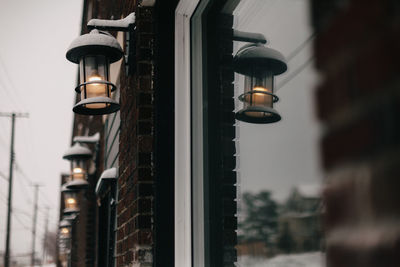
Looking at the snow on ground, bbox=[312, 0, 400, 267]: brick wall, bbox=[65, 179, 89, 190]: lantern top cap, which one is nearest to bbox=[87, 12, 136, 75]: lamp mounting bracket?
the snow on ground

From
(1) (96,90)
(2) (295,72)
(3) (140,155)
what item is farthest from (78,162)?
(2) (295,72)

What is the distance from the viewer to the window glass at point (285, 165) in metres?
1.49

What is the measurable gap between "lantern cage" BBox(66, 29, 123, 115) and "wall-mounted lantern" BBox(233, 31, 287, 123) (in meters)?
1.29

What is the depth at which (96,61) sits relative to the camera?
3477mm

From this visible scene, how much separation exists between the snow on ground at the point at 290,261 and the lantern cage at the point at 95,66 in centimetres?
179

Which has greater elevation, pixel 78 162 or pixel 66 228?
pixel 78 162

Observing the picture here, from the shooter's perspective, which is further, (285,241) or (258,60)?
(258,60)

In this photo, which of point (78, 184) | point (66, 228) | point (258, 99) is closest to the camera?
point (258, 99)

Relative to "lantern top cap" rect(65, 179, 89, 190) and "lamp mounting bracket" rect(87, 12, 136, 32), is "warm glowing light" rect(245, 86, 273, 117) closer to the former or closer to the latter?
"lamp mounting bracket" rect(87, 12, 136, 32)

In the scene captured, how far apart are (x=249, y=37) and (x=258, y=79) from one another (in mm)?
169

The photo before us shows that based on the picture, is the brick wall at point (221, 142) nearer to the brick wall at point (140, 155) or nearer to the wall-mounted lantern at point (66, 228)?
the brick wall at point (140, 155)

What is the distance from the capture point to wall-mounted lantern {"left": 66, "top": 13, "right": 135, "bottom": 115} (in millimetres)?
3326

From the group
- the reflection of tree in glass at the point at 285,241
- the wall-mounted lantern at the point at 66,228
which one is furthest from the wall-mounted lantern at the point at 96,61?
the wall-mounted lantern at the point at 66,228

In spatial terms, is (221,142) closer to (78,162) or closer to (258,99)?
(258,99)
